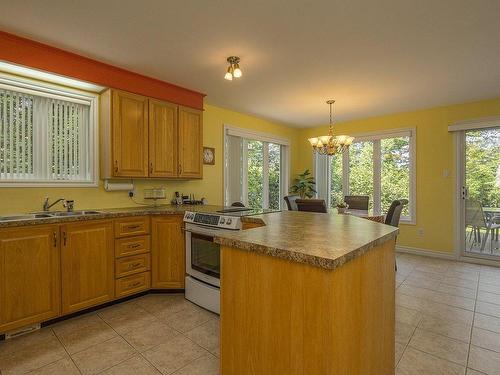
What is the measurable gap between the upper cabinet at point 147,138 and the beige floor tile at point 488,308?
3368 mm

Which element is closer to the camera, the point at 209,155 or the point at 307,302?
the point at 307,302

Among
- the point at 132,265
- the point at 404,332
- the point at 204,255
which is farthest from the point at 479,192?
the point at 132,265

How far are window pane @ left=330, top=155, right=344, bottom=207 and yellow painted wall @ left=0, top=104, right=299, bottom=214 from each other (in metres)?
0.87

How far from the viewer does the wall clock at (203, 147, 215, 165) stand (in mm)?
4094

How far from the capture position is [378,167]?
4902 millimetres

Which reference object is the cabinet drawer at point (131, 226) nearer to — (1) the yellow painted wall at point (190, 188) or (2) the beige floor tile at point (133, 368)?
(1) the yellow painted wall at point (190, 188)

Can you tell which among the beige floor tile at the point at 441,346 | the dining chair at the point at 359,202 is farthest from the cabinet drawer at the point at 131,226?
the dining chair at the point at 359,202

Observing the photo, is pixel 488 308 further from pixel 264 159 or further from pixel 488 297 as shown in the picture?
pixel 264 159

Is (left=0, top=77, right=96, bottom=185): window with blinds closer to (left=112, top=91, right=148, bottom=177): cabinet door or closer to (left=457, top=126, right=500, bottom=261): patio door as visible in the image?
(left=112, top=91, right=148, bottom=177): cabinet door

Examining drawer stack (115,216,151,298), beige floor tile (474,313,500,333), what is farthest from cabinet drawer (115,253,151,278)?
beige floor tile (474,313,500,333)

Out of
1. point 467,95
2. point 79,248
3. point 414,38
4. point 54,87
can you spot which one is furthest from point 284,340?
point 467,95

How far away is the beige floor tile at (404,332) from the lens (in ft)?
6.71

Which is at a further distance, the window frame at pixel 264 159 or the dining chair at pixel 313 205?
the window frame at pixel 264 159

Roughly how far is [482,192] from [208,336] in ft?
14.6
